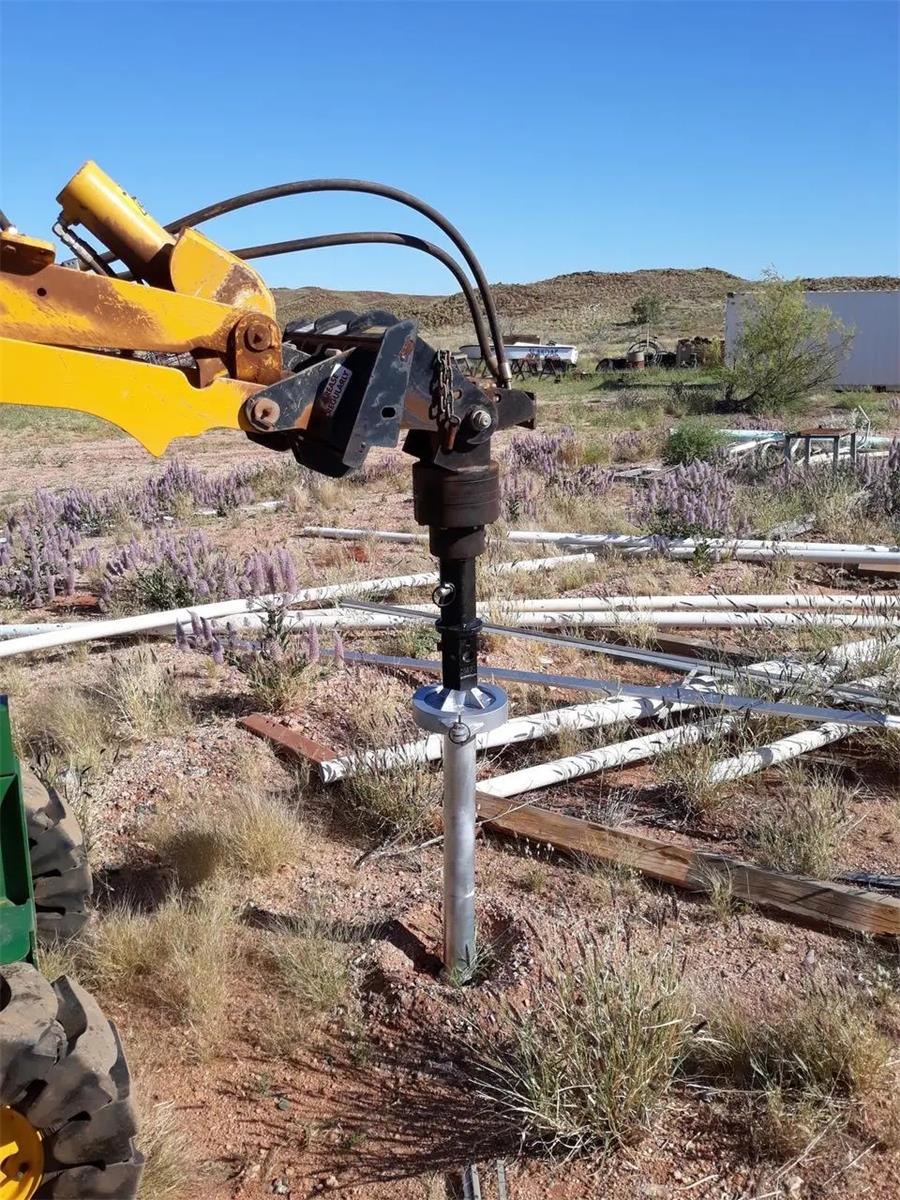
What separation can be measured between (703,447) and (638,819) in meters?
9.63

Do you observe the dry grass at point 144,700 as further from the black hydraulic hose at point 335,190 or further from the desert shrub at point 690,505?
the desert shrub at point 690,505

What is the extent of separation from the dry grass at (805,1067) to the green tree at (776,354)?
19563 millimetres

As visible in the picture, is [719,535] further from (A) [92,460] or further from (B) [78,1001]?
(A) [92,460]

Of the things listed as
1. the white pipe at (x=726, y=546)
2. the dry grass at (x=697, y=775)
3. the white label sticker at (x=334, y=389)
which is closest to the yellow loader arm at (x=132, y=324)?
the white label sticker at (x=334, y=389)

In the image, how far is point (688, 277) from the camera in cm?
8269

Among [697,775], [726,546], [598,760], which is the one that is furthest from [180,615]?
[726,546]

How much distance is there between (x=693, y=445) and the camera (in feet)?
42.5

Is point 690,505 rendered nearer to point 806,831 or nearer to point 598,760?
point 598,760

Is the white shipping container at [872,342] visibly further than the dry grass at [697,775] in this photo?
Yes

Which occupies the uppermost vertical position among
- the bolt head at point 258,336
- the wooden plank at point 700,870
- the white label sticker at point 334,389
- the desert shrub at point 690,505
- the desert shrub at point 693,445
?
the bolt head at point 258,336

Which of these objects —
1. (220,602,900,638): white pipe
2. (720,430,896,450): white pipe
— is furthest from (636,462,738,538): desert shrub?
(720,430,896,450): white pipe

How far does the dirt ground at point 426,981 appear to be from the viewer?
247 centimetres

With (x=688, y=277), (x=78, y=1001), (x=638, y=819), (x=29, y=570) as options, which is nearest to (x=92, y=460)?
(x=29, y=570)

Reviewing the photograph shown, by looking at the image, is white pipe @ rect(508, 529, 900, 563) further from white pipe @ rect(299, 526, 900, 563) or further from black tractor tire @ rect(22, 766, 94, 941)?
black tractor tire @ rect(22, 766, 94, 941)
